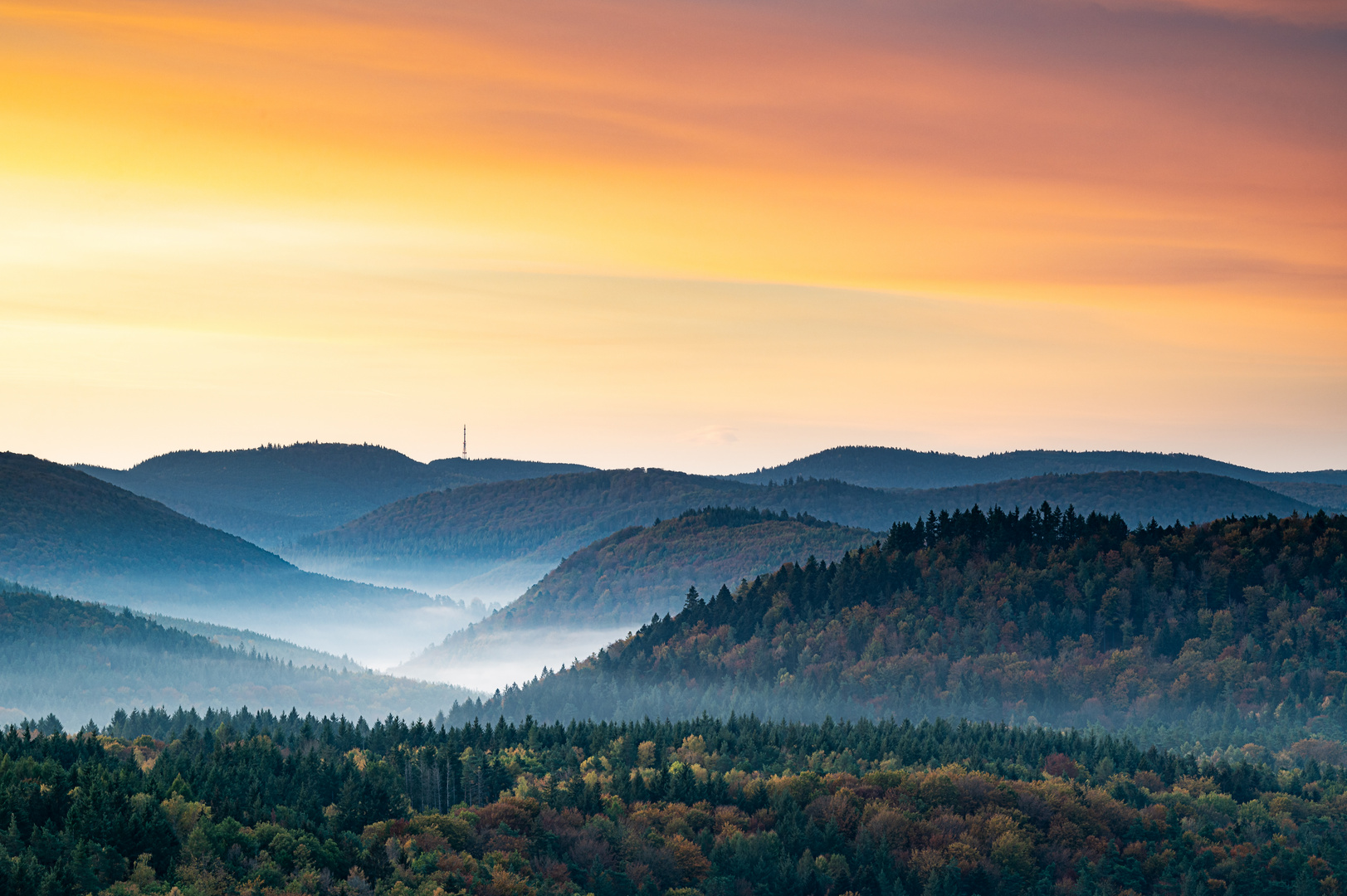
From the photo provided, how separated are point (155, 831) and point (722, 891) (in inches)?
3123

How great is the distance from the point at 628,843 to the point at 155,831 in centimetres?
6935

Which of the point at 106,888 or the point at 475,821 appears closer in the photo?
the point at 106,888

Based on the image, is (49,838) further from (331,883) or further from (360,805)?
(360,805)

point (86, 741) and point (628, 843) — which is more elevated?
point (86, 741)

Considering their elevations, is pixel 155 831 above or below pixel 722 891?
above

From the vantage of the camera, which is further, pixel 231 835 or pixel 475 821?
pixel 475 821

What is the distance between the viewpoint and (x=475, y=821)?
192m

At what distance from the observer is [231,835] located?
514ft

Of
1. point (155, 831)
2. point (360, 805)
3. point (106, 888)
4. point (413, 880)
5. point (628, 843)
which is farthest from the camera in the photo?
point (628, 843)

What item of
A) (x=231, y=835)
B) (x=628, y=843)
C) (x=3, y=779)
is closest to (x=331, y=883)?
(x=231, y=835)

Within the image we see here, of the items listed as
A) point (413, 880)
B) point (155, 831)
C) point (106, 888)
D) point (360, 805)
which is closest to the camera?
point (106, 888)

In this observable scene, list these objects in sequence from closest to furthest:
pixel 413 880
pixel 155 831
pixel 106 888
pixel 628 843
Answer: pixel 106 888, pixel 155 831, pixel 413 880, pixel 628 843

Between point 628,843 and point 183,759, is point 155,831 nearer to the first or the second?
point 183,759

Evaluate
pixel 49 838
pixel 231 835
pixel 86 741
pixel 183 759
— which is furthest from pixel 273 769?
pixel 49 838
